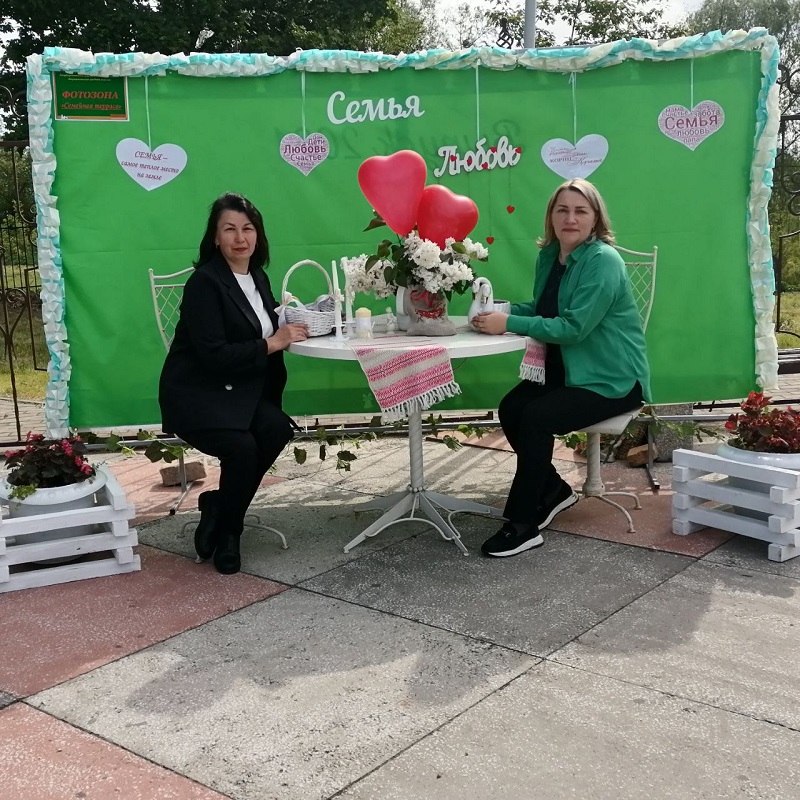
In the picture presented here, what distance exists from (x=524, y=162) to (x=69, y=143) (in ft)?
7.38

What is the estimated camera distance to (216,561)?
148 inches

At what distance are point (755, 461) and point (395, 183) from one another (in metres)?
1.91

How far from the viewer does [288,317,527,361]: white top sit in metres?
3.61

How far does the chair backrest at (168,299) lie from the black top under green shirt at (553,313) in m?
1.76

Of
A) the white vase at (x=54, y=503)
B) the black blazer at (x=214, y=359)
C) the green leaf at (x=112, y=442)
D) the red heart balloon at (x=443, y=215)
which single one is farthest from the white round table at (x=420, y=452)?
→ the green leaf at (x=112, y=442)

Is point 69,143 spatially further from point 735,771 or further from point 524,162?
point 735,771

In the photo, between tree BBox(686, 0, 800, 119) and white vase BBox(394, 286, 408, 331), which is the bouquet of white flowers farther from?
tree BBox(686, 0, 800, 119)

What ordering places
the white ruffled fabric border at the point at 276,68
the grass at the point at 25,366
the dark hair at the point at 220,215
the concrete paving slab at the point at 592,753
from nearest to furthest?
1. the concrete paving slab at the point at 592,753
2. the dark hair at the point at 220,215
3. the white ruffled fabric border at the point at 276,68
4. the grass at the point at 25,366

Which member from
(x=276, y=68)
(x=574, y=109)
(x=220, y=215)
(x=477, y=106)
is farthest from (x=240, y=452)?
(x=574, y=109)

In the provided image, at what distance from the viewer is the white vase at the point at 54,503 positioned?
12.3ft

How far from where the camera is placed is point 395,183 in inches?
160

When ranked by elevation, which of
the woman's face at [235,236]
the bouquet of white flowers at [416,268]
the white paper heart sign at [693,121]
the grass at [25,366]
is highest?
the white paper heart sign at [693,121]

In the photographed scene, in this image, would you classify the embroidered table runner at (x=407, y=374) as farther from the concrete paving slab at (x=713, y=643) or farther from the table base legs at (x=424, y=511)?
the concrete paving slab at (x=713, y=643)

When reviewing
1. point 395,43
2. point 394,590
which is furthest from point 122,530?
point 395,43
